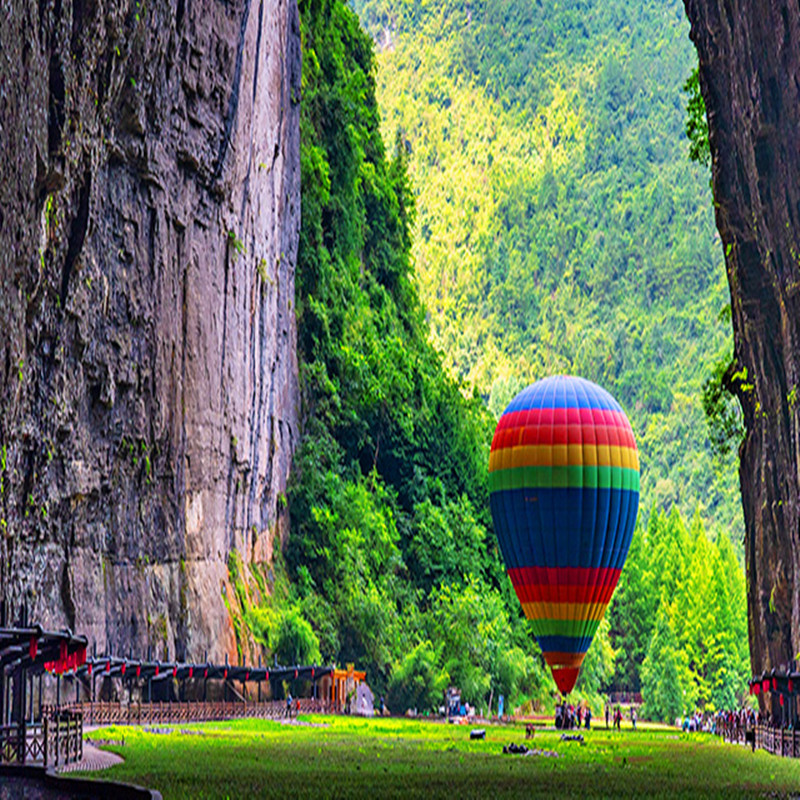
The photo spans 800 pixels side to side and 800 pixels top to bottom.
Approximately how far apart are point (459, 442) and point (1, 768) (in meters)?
73.4

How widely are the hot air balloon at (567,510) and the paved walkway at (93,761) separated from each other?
105ft

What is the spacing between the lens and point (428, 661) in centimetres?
8394

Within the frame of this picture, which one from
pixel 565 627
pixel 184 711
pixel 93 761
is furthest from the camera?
pixel 565 627

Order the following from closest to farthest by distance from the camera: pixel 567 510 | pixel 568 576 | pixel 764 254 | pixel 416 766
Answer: pixel 416 766 → pixel 764 254 → pixel 567 510 → pixel 568 576

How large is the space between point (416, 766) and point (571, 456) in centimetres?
3260

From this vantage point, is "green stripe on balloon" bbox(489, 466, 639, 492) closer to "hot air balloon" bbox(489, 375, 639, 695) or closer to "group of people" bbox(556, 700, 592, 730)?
"hot air balloon" bbox(489, 375, 639, 695)

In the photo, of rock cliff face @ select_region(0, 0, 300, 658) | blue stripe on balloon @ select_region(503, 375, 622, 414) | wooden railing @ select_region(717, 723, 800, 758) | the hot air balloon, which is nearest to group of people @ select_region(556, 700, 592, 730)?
the hot air balloon

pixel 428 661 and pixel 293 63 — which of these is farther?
pixel 293 63

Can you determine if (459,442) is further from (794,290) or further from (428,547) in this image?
(794,290)

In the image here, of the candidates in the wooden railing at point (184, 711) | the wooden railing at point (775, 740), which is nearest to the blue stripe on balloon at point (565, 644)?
the wooden railing at point (775, 740)

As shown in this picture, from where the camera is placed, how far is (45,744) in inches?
1321

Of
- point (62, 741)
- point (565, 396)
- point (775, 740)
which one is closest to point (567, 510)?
point (565, 396)

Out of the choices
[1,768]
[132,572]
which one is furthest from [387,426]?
[1,768]

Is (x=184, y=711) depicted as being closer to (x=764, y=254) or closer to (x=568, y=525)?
(x=568, y=525)
